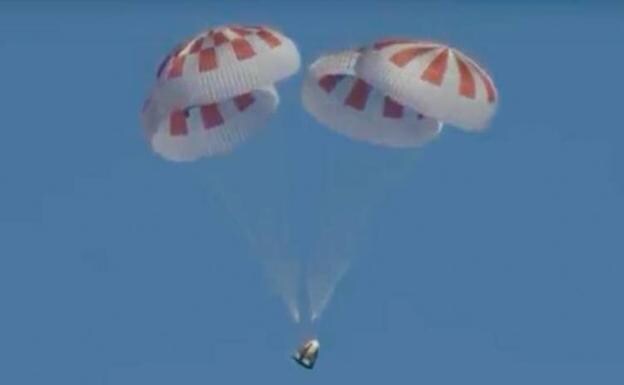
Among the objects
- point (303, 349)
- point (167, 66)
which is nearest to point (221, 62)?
point (167, 66)

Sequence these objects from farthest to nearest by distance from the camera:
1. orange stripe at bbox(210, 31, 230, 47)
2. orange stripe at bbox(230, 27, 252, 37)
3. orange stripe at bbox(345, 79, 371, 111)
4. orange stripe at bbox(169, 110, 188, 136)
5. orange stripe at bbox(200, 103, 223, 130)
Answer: orange stripe at bbox(345, 79, 371, 111) → orange stripe at bbox(200, 103, 223, 130) → orange stripe at bbox(169, 110, 188, 136) → orange stripe at bbox(230, 27, 252, 37) → orange stripe at bbox(210, 31, 230, 47)

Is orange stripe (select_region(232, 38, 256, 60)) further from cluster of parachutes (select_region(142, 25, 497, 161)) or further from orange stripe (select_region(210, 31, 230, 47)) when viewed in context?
orange stripe (select_region(210, 31, 230, 47))

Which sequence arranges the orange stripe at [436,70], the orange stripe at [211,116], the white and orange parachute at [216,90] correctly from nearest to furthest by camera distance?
the white and orange parachute at [216,90]
the orange stripe at [436,70]
the orange stripe at [211,116]

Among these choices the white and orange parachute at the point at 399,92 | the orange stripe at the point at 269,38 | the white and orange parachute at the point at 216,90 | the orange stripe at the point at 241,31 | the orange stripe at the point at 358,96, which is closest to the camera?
the white and orange parachute at the point at 216,90

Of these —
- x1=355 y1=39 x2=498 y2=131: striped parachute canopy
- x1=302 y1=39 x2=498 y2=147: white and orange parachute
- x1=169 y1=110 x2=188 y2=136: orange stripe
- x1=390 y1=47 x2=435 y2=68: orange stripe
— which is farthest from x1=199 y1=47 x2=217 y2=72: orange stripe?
x1=390 y1=47 x2=435 y2=68: orange stripe

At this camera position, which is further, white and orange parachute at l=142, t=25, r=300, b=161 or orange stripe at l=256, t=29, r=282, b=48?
orange stripe at l=256, t=29, r=282, b=48

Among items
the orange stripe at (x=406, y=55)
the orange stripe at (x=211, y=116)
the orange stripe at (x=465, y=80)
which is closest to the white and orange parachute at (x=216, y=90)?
the orange stripe at (x=211, y=116)

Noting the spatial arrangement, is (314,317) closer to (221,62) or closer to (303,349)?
(303,349)

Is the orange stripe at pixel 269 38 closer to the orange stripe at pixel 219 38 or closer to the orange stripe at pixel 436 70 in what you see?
the orange stripe at pixel 219 38
